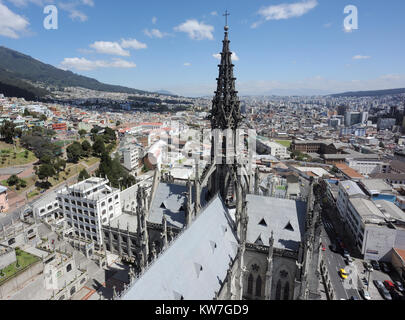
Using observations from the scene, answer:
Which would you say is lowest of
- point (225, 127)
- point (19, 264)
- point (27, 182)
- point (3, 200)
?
point (19, 264)

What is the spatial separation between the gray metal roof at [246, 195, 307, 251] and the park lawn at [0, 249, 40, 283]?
1472 inches

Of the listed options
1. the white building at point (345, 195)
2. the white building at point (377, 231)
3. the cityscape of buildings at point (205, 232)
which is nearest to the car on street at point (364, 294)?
the cityscape of buildings at point (205, 232)

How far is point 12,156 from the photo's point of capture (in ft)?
300

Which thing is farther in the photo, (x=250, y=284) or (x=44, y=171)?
(x=44, y=171)

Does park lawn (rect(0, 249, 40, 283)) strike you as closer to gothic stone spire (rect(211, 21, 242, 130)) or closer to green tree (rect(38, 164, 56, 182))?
gothic stone spire (rect(211, 21, 242, 130))

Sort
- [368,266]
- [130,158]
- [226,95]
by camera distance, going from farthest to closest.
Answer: [130,158], [368,266], [226,95]

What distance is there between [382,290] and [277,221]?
32.6 meters

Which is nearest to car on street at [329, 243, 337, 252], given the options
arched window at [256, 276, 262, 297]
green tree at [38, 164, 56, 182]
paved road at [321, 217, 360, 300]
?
paved road at [321, 217, 360, 300]

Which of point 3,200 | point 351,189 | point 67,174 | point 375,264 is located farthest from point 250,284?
point 67,174

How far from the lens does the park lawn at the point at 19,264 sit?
36856mm

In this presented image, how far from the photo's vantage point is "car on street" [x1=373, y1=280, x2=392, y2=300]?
138 ft

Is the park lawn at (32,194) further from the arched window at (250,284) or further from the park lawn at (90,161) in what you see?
the arched window at (250,284)

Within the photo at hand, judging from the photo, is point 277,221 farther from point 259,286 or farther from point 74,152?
point 74,152
